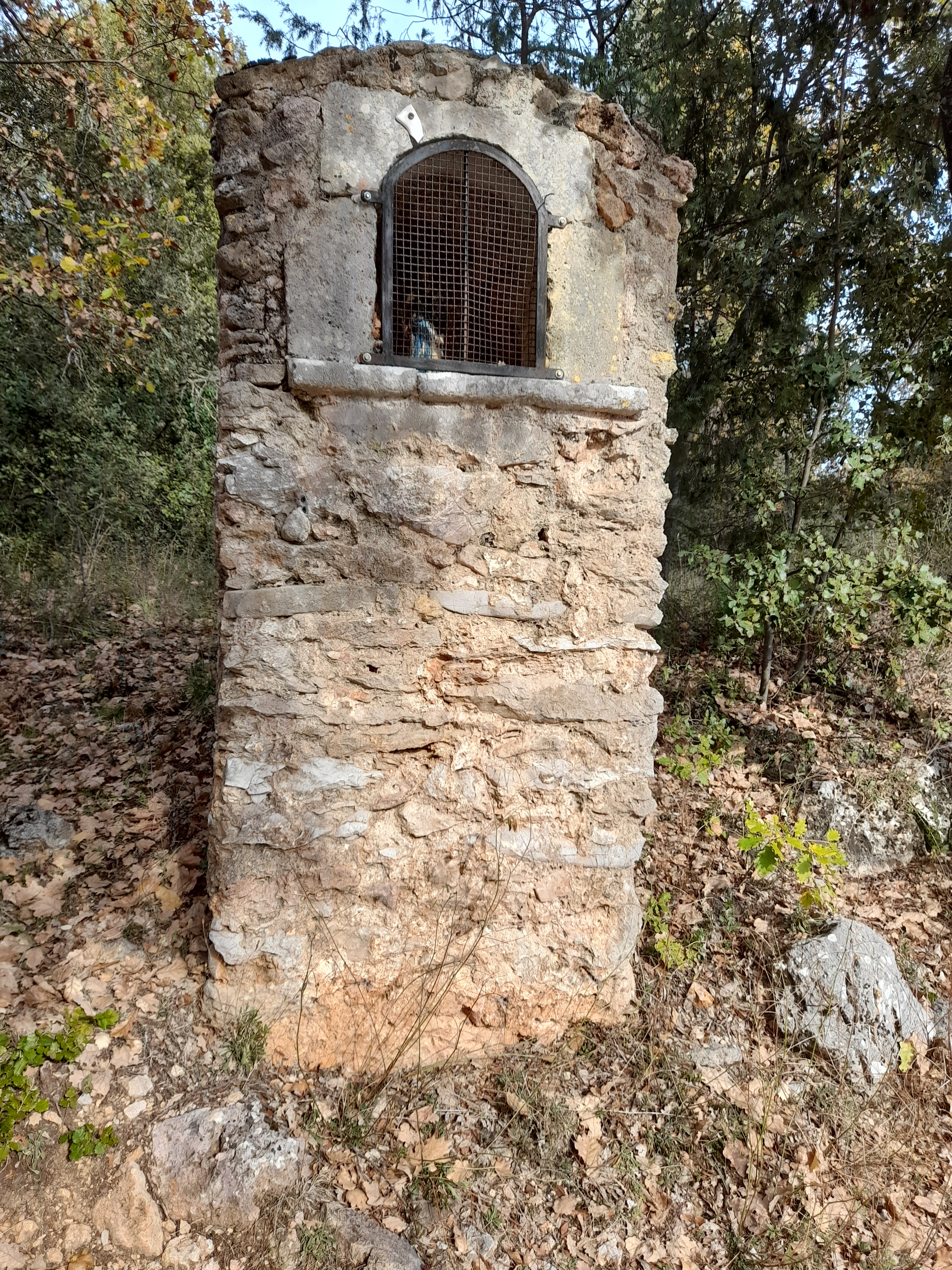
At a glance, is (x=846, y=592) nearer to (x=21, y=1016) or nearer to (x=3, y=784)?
(x=21, y=1016)

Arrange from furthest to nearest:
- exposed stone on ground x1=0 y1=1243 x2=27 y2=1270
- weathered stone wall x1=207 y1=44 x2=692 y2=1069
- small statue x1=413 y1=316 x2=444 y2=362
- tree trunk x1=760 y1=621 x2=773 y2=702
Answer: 1. tree trunk x1=760 y1=621 x2=773 y2=702
2. small statue x1=413 y1=316 x2=444 y2=362
3. weathered stone wall x1=207 y1=44 x2=692 y2=1069
4. exposed stone on ground x1=0 y1=1243 x2=27 y2=1270

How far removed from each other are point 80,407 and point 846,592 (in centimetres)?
755

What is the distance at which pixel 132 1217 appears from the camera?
84.5 inches

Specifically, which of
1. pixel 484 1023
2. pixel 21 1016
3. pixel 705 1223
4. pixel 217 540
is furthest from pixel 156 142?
pixel 705 1223

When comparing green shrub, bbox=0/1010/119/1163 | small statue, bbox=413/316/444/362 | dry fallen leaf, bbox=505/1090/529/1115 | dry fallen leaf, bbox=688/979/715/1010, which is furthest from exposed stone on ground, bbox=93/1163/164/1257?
small statue, bbox=413/316/444/362

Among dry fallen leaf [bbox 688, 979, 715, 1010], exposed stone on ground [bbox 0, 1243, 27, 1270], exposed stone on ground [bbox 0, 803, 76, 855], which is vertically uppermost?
exposed stone on ground [bbox 0, 803, 76, 855]

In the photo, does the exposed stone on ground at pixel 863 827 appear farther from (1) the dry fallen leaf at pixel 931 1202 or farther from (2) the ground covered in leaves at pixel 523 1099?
(1) the dry fallen leaf at pixel 931 1202

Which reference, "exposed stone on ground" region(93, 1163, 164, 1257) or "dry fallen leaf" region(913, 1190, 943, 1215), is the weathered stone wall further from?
"dry fallen leaf" region(913, 1190, 943, 1215)

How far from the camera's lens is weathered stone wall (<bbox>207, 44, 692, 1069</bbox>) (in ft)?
7.87

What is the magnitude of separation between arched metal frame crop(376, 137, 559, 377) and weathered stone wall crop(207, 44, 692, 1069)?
1.6 inches

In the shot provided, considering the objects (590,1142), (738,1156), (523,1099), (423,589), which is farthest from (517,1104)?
(423,589)

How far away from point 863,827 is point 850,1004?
1233 millimetres

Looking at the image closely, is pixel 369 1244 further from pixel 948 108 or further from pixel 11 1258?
pixel 948 108

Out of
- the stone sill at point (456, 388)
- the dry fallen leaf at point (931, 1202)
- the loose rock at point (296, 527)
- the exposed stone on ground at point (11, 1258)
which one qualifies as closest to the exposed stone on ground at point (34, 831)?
the exposed stone on ground at point (11, 1258)
